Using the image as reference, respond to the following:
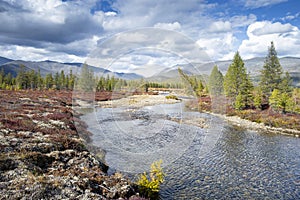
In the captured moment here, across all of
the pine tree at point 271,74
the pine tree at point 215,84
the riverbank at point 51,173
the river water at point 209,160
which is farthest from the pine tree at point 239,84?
the riverbank at point 51,173

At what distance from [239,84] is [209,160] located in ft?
116

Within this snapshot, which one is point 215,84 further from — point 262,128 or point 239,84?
point 262,128

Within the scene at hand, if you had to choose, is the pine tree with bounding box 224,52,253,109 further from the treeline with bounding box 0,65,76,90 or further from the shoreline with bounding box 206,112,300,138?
the treeline with bounding box 0,65,76,90

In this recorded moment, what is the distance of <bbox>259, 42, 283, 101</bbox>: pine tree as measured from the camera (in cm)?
4816

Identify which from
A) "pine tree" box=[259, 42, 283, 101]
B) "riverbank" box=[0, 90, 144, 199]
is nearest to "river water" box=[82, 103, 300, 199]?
"riverbank" box=[0, 90, 144, 199]

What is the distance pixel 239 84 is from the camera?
49000mm

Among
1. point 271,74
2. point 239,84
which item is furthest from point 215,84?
point 271,74

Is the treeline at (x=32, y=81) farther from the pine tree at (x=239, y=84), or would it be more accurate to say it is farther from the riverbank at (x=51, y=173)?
the riverbank at (x=51, y=173)

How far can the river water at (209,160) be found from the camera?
12938 mm

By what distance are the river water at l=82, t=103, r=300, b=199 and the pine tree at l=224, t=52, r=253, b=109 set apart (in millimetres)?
20980

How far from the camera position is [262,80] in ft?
163

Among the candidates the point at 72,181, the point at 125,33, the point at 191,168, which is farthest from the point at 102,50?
the point at 191,168

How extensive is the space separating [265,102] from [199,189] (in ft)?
141

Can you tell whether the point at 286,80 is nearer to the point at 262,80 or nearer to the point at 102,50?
the point at 262,80
